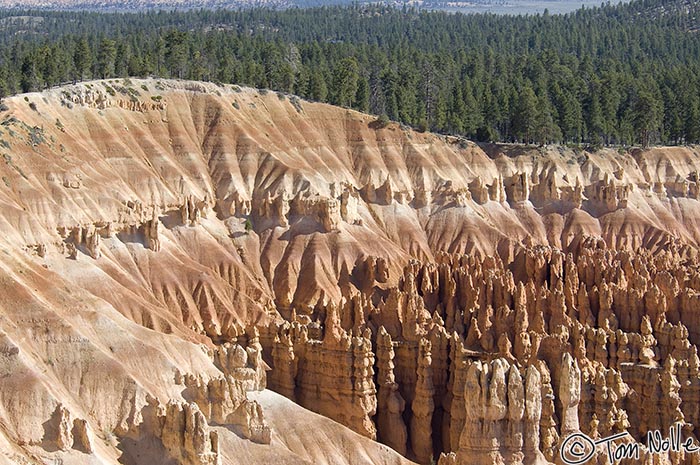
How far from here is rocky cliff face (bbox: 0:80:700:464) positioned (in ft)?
218

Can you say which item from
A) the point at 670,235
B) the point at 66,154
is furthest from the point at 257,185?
the point at 670,235

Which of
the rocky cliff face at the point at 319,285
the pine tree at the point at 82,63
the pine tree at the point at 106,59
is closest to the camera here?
the rocky cliff face at the point at 319,285

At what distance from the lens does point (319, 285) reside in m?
108

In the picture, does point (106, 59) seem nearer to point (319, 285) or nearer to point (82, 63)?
point (82, 63)

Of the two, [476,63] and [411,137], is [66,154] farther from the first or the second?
[476,63]

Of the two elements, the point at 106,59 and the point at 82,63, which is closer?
the point at 82,63

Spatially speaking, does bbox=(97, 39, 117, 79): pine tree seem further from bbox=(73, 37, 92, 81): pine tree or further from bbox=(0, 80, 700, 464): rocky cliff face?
bbox=(0, 80, 700, 464): rocky cliff face

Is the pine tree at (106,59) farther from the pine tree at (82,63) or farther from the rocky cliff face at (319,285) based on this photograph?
the rocky cliff face at (319,285)

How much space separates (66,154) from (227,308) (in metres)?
19.9

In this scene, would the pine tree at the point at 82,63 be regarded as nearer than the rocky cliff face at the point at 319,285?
No

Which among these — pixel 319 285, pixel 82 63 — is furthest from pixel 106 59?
pixel 319 285

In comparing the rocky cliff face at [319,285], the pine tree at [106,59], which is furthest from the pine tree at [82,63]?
the rocky cliff face at [319,285]

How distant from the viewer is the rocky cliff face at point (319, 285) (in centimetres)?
6631

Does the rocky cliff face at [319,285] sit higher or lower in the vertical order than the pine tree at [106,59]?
lower
